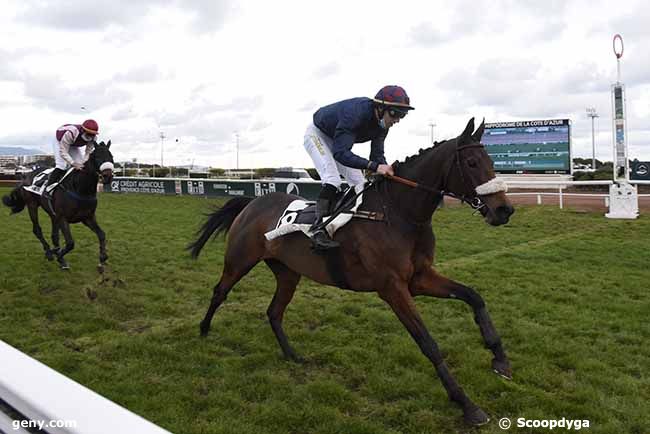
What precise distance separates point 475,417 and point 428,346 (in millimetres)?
536

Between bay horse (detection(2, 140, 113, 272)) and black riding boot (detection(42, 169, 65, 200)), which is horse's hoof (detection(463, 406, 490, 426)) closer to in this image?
bay horse (detection(2, 140, 113, 272))

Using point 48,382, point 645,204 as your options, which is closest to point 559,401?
point 48,382

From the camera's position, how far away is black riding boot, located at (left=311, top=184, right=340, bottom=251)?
436 centimetres

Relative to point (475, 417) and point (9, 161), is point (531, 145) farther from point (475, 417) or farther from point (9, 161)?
point (9, 161)

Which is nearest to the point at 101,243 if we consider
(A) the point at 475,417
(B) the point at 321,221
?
(B) the point at 321,221

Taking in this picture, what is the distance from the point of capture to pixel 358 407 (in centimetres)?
394

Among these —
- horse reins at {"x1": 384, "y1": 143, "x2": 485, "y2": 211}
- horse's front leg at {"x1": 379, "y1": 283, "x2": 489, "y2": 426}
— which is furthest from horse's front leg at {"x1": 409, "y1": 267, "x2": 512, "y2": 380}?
horse reins at {"x1": 384, "y1": 143, "x2": 485, "y2": 211}

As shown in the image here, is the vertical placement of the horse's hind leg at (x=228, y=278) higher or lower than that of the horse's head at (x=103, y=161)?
lower

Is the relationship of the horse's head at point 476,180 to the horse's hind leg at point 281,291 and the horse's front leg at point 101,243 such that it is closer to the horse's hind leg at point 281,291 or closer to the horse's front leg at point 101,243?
the horse's hind leg at point 281,291

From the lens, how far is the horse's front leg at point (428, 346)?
3568 mm

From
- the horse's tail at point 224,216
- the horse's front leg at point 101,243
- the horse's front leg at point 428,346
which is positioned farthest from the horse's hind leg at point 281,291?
the horse's front leg at point 101,243

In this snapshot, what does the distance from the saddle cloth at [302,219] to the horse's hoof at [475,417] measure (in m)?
1.67

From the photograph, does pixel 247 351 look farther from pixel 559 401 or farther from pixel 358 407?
pixel 559 401

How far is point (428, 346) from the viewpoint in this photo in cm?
377
